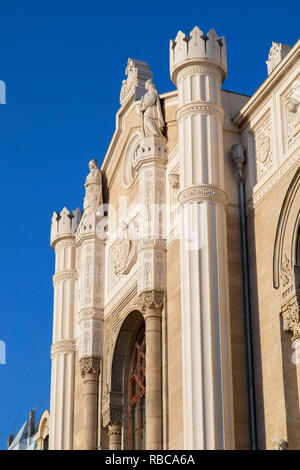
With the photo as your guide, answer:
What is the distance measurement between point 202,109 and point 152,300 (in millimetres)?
4737

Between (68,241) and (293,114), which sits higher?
(68,241)

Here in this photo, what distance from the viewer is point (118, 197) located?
97.5 ft

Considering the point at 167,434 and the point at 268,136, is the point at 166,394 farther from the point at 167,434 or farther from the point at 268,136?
the point at 268,136

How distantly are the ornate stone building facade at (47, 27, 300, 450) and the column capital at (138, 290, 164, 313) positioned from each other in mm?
29

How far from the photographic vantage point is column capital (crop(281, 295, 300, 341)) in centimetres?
2088

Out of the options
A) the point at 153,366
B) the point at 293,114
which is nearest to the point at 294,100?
the point at 293,114

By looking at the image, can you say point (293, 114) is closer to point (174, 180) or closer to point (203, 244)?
point (203, 244)

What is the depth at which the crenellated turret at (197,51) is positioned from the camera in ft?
81.9

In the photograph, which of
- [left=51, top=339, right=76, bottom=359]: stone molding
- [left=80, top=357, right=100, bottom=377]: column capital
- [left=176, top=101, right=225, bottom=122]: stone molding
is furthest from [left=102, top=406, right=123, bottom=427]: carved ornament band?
[left=176, top=101, right=225, bottom=122]: stone molding

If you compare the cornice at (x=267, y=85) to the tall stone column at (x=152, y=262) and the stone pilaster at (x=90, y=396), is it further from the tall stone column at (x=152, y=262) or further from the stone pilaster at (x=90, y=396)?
the stone pilaster at (x=90, y=396)

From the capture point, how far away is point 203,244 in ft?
74.8

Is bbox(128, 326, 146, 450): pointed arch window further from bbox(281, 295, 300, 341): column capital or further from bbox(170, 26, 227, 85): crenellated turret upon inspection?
bbox(170, 26, 227, 85): crenellated turret
